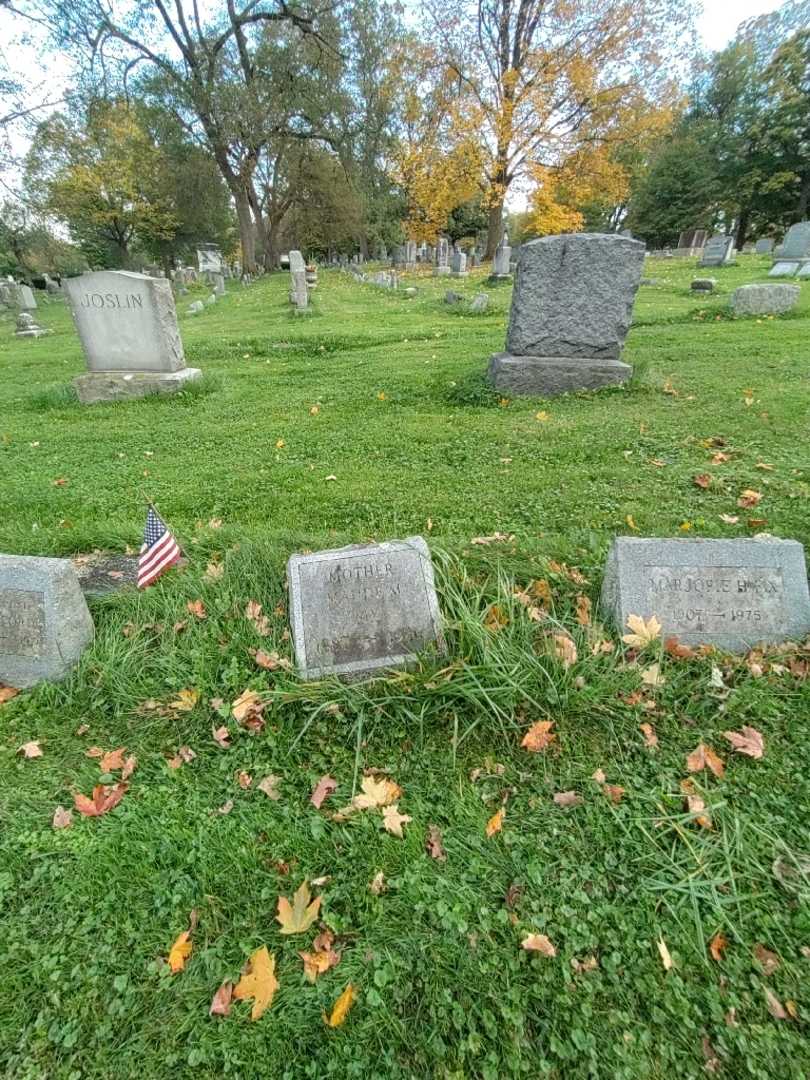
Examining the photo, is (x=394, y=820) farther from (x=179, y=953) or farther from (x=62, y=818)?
(x=62, y=818)

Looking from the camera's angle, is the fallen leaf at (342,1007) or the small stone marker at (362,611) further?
the small stone marker at (362,611)

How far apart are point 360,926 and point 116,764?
124cm

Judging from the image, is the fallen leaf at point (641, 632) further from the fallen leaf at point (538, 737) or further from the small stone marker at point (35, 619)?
the small stone marker at point (35, 619)

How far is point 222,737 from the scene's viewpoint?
7.44 ft

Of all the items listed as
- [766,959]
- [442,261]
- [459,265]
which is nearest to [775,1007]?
[766,959]

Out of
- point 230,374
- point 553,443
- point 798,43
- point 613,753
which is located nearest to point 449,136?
point 230,374

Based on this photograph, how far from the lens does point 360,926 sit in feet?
5.41

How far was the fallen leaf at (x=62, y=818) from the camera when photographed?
6.42 ft

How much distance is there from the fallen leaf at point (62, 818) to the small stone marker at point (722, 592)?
96.8 inches

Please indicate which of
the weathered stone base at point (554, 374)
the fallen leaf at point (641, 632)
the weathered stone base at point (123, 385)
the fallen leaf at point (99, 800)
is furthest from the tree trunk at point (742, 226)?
the fallen leaf at point (99, 800)

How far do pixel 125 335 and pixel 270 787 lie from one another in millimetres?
6853

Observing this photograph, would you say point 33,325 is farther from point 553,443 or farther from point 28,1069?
point 28,1069

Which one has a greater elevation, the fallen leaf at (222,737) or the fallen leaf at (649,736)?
the fallen leaf at (649,736)

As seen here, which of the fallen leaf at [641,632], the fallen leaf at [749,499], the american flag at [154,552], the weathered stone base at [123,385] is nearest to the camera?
the fallen leaf at [641,632]
